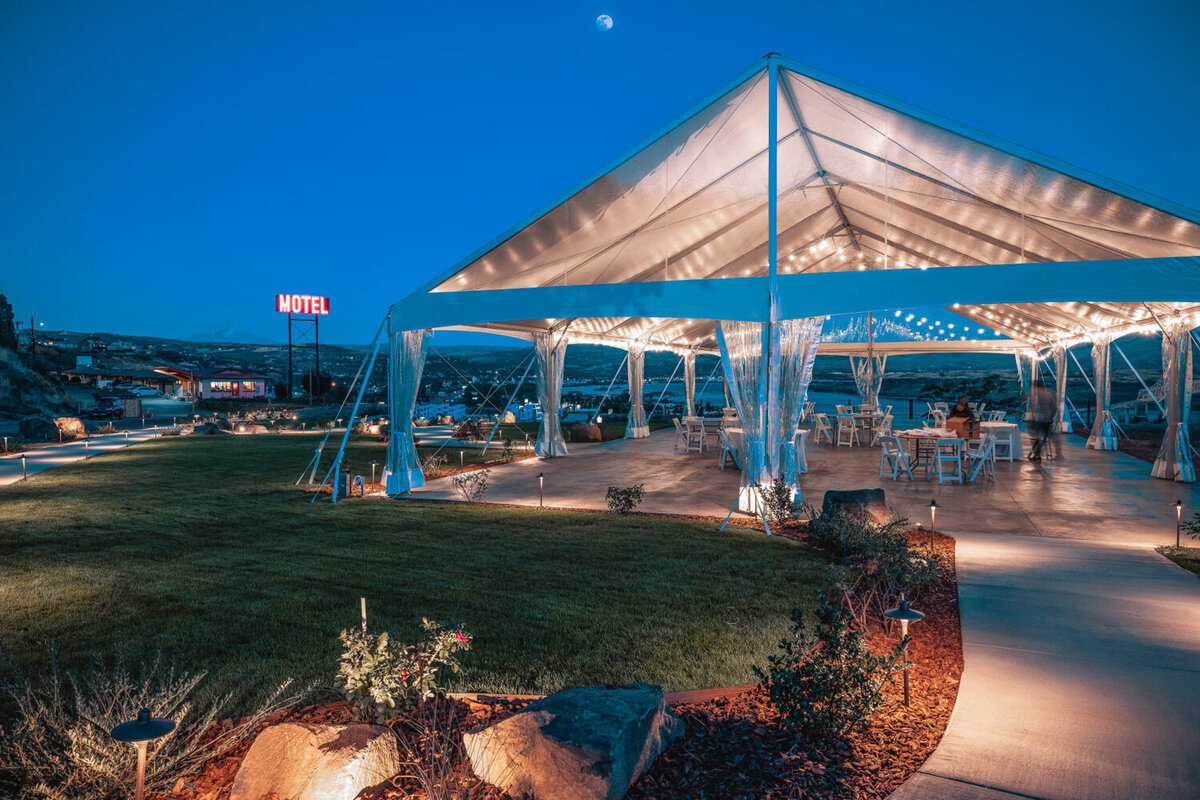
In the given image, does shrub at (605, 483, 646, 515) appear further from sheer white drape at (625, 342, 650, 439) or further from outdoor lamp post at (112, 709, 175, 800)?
sheer white drape at (625, 342, 650, 439)

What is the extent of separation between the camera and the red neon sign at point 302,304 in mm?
47500

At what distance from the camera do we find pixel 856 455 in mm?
13758

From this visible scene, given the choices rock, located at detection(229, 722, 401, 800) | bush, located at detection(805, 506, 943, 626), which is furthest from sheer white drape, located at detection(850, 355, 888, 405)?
rock, located at detection(229, 722, 401, 800)

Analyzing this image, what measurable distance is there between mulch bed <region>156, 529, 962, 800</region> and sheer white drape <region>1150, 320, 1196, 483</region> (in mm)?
9135

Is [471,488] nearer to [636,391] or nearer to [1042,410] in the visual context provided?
[636,391]

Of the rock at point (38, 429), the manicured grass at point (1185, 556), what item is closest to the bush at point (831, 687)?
the manicured grass at point (1185, 556)

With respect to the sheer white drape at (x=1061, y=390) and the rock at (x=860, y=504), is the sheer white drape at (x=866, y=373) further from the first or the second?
the rock at (x=860, y=504)

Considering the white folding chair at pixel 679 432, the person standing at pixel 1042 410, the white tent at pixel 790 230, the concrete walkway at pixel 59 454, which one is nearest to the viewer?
the white tent at pixel 790 230

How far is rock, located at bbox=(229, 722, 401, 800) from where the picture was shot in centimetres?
222

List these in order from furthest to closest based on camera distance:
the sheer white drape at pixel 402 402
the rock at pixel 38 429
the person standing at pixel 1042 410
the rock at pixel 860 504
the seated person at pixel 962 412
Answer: the rock at pixel 38 429, the seated person at pixel 962 412, the person standing at pixel 1042 410, the sheer white drape at pixel 402 402, the rock at pixel 860 504

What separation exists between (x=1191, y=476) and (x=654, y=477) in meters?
7.73

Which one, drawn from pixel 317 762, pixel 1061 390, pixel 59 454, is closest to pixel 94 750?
pixel 317 762

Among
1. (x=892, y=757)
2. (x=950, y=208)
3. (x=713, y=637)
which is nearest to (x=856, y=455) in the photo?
(x=950, y=208)

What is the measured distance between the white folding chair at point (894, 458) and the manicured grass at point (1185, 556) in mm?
4311
